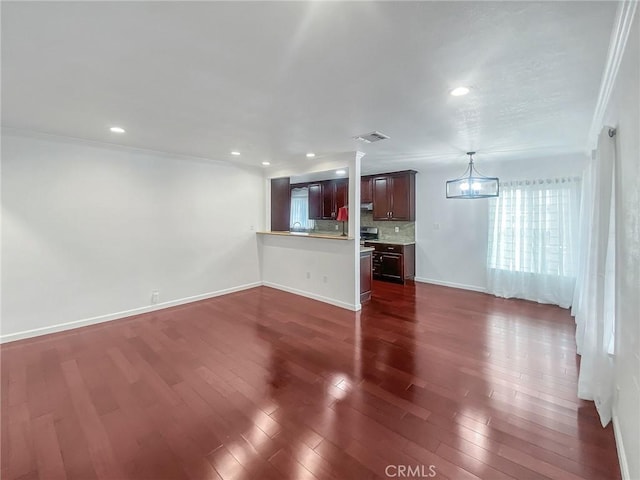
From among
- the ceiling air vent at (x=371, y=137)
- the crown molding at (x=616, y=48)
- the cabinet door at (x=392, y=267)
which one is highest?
the ceiling air vent at (x=371, y=137)

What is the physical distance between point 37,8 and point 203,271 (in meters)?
4.00

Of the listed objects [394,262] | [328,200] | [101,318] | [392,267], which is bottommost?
[101,318]

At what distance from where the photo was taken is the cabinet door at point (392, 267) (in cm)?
605

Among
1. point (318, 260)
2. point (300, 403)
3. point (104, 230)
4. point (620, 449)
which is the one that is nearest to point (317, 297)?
point (318, 260)

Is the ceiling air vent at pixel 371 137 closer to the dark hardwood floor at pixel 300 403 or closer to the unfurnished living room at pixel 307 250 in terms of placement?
the unfurnished living room at pixel 307 250

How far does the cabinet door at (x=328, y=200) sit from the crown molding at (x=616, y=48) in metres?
5.25

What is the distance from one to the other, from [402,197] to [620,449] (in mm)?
4975

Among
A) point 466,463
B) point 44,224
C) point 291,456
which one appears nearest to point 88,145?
point 44,224

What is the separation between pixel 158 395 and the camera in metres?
2.31

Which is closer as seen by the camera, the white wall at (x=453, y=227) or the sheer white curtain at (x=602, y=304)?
the sheer white curtain at (x=602, y=304)

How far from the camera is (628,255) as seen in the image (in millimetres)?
1553

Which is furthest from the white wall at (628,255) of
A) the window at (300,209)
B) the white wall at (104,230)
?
the window at (300,209)

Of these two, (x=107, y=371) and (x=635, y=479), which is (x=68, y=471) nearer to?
(x=107, y=371)

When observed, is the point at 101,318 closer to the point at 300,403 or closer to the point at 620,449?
the point at 300,403
